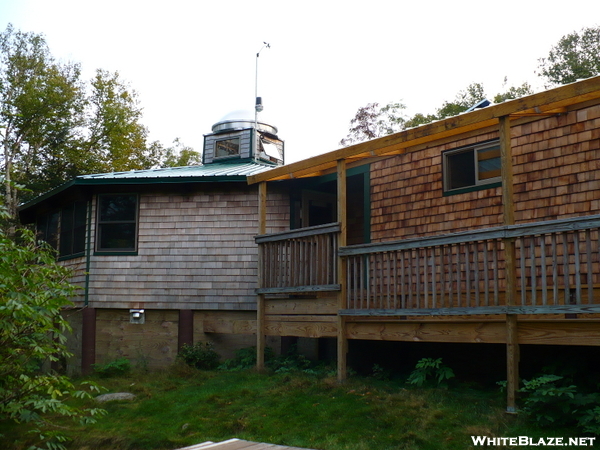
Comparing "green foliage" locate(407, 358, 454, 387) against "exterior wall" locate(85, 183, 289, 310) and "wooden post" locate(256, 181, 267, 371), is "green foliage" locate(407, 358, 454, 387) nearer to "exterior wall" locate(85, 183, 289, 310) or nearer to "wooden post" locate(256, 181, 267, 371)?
"wooden post" locate(256, 181, 267, 371)

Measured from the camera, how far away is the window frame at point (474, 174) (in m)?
8.82

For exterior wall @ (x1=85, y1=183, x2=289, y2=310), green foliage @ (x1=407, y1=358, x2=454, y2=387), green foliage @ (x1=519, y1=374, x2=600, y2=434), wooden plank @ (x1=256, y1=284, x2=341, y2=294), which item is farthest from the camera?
exterior wall @ (x1=85, y1=183, x2=289, y2=310)

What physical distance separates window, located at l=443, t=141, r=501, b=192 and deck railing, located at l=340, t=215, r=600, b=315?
3.33 feet

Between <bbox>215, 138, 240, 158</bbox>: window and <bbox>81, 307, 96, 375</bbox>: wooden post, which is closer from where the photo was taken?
<bbox>81, 307, 96, 375</bbox>: wooden post

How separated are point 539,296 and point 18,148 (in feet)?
92.2

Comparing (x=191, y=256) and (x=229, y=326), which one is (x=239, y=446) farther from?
(x=191, y=256)

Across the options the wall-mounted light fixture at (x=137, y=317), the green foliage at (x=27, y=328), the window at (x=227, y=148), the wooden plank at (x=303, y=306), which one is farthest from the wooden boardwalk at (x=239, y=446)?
the window at (x=227, y=148)

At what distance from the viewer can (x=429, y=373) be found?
827 centimetres

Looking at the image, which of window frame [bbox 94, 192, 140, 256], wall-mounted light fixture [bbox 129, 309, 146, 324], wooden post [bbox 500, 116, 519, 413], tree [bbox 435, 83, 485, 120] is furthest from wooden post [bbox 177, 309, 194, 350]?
tree [bbox 435, 83, 485, 120]

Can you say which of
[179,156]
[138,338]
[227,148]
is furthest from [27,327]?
[179,156]

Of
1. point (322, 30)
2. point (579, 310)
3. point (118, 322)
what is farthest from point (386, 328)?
Result: point (322, 30)

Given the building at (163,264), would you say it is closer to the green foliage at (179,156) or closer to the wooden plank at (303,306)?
the wooden plank at (303,306)

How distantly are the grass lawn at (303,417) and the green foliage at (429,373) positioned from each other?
20 cm

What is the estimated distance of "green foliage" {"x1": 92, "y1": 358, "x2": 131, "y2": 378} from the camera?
11375 mm
